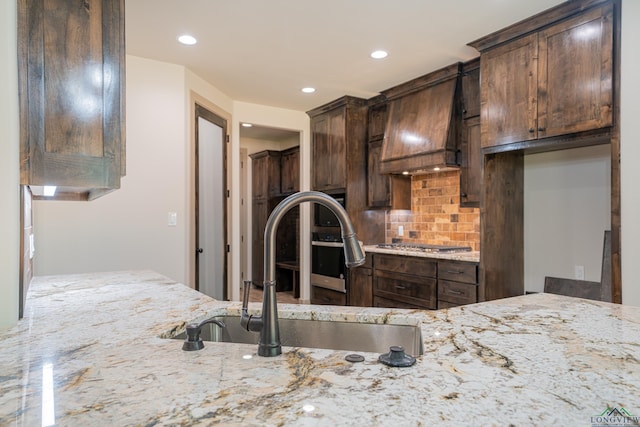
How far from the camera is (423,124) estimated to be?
12.6 ft

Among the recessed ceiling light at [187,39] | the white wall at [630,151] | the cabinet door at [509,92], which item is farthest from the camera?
the recessed ceiling light at [187,39]

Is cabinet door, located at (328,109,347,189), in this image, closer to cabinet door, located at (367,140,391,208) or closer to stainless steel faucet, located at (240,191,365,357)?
cabinet door, located at (367,140,391,208)

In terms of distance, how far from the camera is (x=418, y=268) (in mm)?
3623

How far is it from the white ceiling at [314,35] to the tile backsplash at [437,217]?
112 cm

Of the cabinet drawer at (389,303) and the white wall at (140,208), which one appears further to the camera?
the cabinet drawer at (389,303)

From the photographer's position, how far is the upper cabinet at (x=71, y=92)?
122 centimetres

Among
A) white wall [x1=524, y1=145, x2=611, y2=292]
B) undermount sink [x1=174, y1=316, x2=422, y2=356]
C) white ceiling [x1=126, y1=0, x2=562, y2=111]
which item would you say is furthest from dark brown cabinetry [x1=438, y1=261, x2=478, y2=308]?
undermount sink [x1=174, y1=316, x2=422, y2=356]

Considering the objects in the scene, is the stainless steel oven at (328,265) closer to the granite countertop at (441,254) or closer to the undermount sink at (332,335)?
the granite countertop at (441,254)

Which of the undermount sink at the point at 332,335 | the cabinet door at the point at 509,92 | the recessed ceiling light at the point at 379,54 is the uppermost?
the recessed ceiling light at the point at 379,54

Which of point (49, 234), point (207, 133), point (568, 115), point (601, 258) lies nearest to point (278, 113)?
point (207, 133)

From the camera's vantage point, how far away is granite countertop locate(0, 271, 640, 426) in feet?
2.19

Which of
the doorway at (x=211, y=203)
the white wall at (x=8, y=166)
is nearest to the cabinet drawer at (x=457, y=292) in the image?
the doorway at (x=211, y=203)

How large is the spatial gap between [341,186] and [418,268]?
1457 millimetres

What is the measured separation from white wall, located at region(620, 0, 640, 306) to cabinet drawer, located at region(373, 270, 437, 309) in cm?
145
